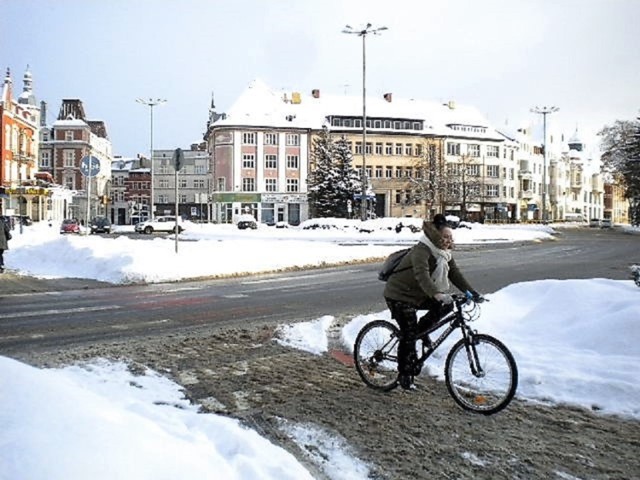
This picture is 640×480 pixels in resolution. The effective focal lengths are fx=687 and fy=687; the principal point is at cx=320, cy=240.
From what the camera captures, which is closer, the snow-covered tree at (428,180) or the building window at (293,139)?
the snow-covered tree at (428,180)

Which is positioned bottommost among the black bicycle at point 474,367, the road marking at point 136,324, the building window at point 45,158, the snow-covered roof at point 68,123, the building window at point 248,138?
the road marking at point 136,324

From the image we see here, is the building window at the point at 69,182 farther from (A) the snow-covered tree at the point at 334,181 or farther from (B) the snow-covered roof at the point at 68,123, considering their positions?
(A) the snow-covered tree at the point at 334,181

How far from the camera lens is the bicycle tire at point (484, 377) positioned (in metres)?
6.14

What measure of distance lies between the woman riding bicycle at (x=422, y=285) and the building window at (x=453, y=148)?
3644 inches

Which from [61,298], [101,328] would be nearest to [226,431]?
[101,328]

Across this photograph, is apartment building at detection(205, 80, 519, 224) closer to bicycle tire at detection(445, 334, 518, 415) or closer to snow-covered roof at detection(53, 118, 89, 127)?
snow-covered roof at detection(53, 118, 89, 127)

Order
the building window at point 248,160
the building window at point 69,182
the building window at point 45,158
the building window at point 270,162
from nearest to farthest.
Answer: the building window at point 248,160 → the building window at point 270,162 → the building window at point 45,158 → the building window at point 69,182

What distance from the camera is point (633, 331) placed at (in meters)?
8.02

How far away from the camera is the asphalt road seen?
411 inches

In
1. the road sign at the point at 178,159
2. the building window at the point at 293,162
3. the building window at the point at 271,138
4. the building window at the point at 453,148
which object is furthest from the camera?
the building window at the point at 453,148

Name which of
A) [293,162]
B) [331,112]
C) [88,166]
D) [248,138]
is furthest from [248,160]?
[88,166]

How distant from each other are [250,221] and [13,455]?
62192 mm

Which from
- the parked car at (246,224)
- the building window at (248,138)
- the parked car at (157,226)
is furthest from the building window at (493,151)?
the parked car at (157,226)

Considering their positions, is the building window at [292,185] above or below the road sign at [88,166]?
above
